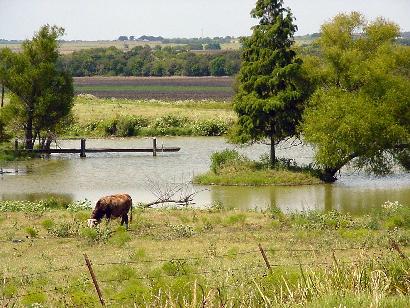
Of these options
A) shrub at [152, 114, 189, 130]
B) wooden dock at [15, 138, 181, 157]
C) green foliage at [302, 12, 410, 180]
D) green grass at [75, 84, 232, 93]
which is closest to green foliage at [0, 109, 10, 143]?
wooden dock at [15, 138, 181, 157]

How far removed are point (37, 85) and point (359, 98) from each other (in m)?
20.6

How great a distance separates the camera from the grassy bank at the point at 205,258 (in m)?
14.3

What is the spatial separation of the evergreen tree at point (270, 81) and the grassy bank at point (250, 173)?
2.66ft

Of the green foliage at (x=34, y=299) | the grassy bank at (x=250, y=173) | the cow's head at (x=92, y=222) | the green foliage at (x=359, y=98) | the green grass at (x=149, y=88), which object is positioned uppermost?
the green foliage at (x=359, y=98)

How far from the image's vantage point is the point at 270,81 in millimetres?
41250

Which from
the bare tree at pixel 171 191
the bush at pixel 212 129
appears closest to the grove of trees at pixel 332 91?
the bare tree at pixel 171 191

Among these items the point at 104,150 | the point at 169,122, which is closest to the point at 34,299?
the point at 104,150

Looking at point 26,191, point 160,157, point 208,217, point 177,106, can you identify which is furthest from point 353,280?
point 177,106

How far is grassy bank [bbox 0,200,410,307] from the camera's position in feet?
46.8

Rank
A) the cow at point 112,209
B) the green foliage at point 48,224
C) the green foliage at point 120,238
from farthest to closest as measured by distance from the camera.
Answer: the cow at point 112,209, the green foliage at point 48,224, the green foliage at point 120,238

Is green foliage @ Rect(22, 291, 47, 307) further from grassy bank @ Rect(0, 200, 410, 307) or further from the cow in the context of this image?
the cow

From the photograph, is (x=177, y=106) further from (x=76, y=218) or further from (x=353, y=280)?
(x=353, y=280)

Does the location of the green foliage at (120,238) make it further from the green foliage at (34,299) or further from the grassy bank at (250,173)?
the grassy bank at (250,173)

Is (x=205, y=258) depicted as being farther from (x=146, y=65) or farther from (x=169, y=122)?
(x=146, y=65)
